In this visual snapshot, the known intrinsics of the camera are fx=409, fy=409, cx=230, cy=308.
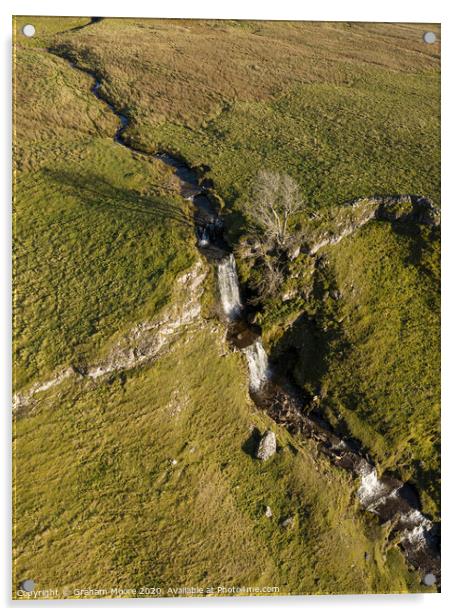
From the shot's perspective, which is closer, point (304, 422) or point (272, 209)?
point (304, 422)

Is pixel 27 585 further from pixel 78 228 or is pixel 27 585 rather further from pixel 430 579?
pixel 78 228

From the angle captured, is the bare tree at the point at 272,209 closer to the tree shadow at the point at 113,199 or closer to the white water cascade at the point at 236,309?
the white water cascade at the point at 236,309

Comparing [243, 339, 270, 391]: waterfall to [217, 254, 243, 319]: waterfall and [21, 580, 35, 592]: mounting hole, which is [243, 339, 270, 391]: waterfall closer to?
[217, 254, 243, 319]: waterfall

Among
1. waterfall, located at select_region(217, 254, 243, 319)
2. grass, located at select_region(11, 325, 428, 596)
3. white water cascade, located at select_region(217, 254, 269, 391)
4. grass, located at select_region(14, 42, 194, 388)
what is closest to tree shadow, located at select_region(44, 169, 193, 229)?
grass, located at select_region(14, 42, 194, 388)

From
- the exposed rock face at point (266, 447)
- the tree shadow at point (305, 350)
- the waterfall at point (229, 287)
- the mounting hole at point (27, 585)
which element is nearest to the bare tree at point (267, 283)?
the waterfall at point (229, 287)

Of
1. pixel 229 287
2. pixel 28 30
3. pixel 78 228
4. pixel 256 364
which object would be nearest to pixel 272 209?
pixel 229 287
